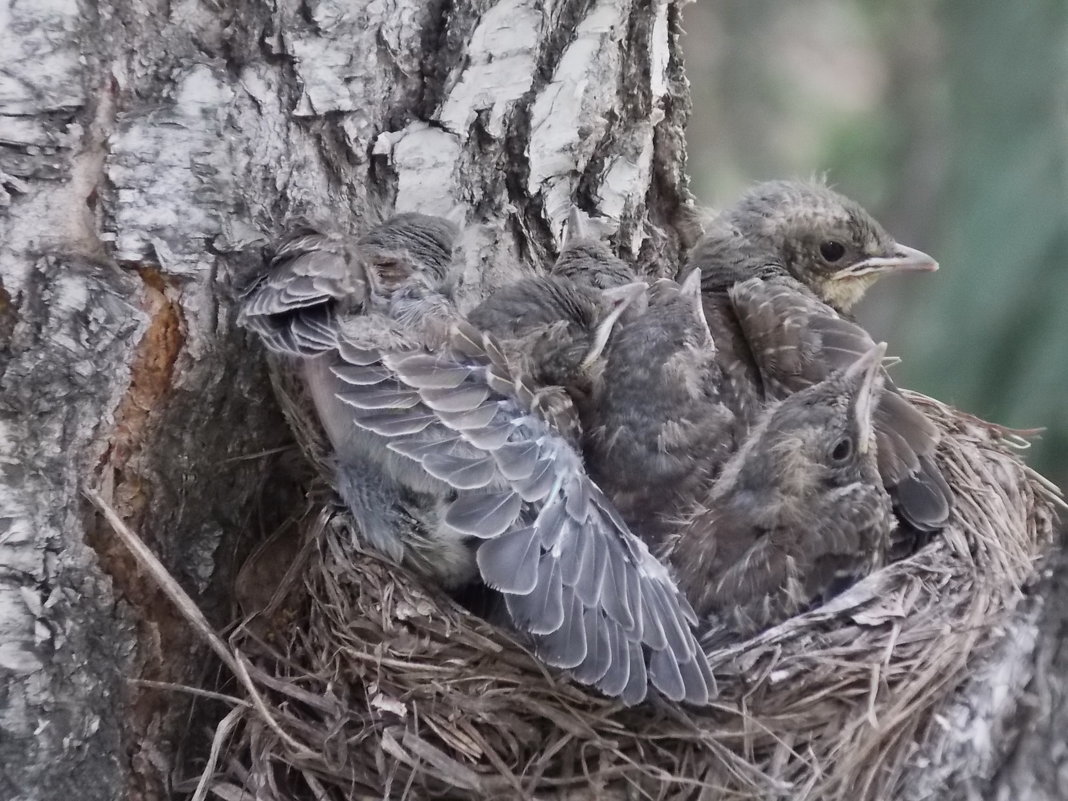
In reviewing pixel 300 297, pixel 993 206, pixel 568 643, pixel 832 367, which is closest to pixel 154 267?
pixel 300 297

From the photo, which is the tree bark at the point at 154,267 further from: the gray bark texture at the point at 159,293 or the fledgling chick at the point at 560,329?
the fledgling chick at the point at 560,329

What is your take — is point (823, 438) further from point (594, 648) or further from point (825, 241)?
point (825, 241)

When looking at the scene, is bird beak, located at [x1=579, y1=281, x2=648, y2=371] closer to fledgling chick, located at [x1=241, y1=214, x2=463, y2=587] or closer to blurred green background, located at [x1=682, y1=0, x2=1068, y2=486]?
fledgling chick, located at [x1=241, y1=214, x2=463, y2=587]

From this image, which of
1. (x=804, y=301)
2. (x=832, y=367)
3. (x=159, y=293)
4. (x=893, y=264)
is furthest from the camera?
(x=893, y=264)

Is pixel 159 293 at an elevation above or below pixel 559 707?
above

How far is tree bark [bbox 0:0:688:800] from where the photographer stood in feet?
4.13

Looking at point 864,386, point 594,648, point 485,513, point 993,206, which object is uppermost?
point 993,206

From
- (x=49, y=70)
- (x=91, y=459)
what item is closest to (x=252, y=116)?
(x=49, y=70)

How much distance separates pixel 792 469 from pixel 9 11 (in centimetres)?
117

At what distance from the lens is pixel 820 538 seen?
1517 millimetres

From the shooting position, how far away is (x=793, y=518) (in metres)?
1.53

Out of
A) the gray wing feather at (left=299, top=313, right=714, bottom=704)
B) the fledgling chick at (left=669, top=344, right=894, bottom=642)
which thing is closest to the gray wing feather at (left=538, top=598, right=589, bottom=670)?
the gray wing feather at (left=299, top=313, right=714, bottom=704)

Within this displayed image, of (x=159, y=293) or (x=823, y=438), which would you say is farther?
(x=823, y=438)

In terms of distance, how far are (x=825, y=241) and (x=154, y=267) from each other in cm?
125
